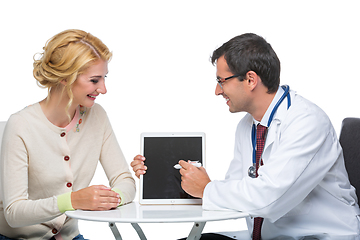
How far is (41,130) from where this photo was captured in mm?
2631

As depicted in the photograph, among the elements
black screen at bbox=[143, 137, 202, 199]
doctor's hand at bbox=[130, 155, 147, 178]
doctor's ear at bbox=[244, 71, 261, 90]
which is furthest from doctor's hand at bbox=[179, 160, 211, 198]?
doctor's ear at bbox=[244, 71, 261, 90]

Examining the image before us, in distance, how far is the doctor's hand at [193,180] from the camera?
8.17 ft

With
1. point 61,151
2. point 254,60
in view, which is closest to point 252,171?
point 254,60

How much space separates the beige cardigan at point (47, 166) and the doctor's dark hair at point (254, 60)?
93 cm

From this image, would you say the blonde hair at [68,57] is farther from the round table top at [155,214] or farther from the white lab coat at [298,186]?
the white lab coat at [298,186]

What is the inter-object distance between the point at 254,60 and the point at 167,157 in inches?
30.7

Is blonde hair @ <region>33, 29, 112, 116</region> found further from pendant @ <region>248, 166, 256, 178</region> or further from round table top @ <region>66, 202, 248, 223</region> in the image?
pendant @ <region>248, 166, 256, 178</region>

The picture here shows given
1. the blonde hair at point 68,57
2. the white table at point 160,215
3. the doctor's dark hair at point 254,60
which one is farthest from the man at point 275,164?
the blonde hair at point 68,57

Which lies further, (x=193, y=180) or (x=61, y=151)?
(x=61, y=151)

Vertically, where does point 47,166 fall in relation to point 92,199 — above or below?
above

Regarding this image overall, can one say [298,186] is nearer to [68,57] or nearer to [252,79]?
[252,79]

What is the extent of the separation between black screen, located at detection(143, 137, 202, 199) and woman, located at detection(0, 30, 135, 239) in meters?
0.19

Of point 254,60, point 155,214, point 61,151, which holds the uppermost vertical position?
point 254,60

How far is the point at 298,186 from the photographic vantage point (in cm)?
227
